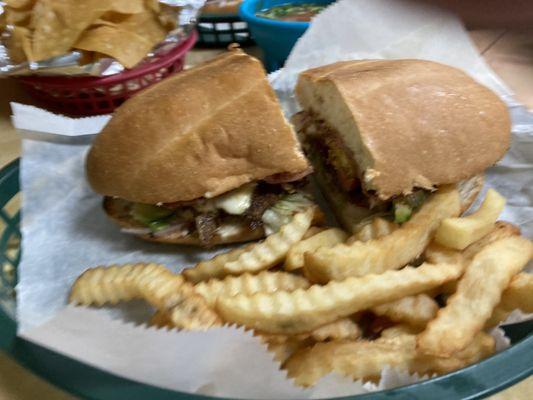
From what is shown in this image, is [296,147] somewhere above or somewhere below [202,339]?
above

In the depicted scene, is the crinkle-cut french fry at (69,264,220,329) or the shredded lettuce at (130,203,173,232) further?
the shredded lettuce at (130,203,173,232)

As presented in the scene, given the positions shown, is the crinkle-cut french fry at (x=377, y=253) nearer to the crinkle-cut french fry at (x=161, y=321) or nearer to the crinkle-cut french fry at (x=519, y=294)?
the crinkle-cut french fry at (x=519, y=294)

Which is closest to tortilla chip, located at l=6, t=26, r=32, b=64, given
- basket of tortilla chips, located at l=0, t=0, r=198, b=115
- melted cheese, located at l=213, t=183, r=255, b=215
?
basket of tortilla chips, located at l=0, t=0, r=198, b=115

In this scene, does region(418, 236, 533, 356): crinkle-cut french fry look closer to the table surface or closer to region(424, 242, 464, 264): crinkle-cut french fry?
region(424, 242, 464, 264): crinkle-cut french fry

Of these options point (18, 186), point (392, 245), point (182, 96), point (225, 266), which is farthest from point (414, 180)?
point (18, 186)

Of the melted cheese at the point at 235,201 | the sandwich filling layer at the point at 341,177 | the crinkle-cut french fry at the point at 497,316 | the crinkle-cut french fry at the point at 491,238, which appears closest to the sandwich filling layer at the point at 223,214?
the melted cheese at the point at 235,201

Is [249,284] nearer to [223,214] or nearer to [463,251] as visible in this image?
[223,214]

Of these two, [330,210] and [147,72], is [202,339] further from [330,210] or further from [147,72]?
[147,72]
